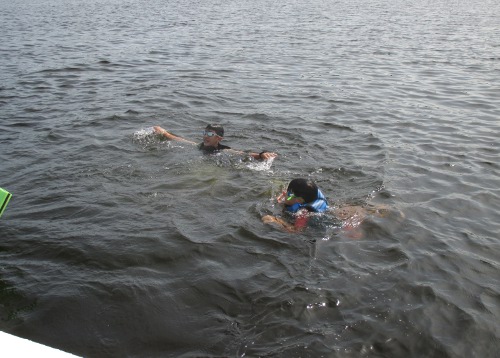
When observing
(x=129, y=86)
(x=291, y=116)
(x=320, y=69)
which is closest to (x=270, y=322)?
(x=291, y=116)

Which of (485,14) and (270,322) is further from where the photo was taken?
(485,14)

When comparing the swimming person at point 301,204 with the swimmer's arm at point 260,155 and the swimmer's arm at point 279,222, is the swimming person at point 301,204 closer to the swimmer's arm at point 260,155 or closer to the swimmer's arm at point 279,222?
the swimmer's arm at point 279,222

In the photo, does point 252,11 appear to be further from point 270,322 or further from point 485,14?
point 270,322

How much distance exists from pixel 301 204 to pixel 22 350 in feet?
16.0

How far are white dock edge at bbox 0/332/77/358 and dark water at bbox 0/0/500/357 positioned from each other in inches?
85.9

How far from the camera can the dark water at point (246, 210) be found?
4758 millimetres

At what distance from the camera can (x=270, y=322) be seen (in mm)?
4801

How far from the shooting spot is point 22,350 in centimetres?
225

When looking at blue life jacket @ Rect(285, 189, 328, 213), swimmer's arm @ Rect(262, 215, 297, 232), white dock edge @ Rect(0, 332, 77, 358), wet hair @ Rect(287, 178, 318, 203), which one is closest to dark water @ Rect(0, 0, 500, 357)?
A: swimmer's arm @ Rect(262, 215, 297, 232)

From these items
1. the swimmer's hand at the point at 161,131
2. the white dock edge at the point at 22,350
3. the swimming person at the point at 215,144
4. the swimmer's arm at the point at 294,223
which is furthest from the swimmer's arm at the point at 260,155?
the white dock edge at the point at 22,350

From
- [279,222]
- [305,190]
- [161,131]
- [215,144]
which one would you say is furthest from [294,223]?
[161,131]

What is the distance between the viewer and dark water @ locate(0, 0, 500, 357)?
4.76m

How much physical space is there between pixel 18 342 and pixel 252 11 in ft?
119

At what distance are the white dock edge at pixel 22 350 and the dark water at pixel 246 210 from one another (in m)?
2.18
